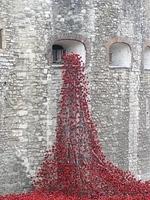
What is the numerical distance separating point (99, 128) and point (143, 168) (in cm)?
250

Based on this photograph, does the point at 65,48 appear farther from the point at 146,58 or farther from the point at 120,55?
the point at 146,58

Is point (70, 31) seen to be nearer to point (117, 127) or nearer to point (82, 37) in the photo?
point (82, 37)

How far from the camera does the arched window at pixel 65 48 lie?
14.4 meters

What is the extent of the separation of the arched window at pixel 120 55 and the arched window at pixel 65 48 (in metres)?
1.43

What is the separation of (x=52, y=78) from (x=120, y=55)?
9.62 feet

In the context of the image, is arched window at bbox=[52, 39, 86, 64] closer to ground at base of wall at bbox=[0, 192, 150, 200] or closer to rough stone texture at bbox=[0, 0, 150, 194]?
rough stone texture at bbox=[0, 0, 150, 194]

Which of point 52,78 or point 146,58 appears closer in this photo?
point 52,78

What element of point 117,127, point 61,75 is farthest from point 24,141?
point 117,127

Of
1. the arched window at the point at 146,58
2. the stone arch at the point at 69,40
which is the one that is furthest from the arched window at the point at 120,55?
the stone arch at the point at 69,40

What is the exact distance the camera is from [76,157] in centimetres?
1336

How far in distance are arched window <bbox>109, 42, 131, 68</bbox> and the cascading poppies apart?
2.20m

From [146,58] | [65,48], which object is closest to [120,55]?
[146,58]

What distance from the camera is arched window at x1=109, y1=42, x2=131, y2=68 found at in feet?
51.4

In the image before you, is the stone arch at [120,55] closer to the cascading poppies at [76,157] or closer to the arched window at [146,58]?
the arched window at [146,58]
